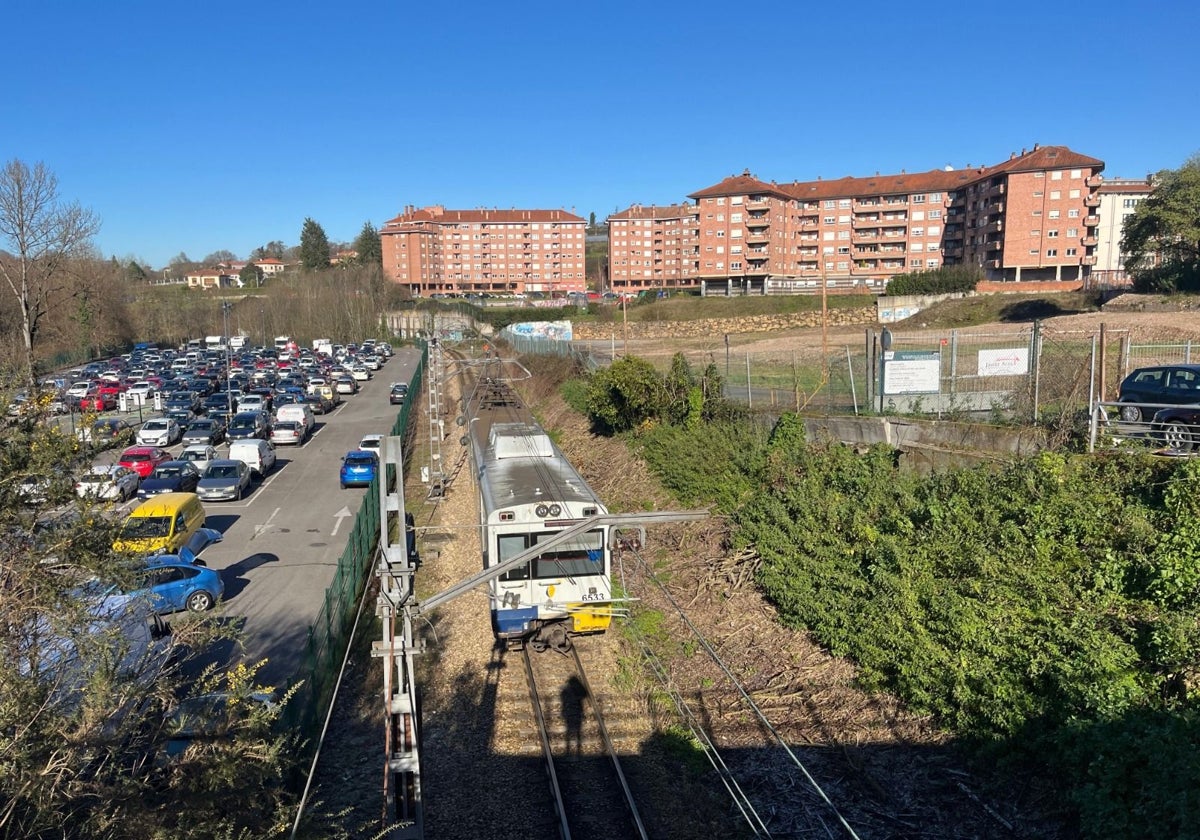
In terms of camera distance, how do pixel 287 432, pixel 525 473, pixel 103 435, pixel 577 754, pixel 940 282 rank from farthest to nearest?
pixel 940 282 → pixel 287 432 → pixel 525 473 → pixel 577 754 → pixel 103 435

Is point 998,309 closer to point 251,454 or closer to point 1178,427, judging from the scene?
point 1178,427

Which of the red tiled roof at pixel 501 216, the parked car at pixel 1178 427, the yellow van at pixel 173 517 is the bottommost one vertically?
the yellow van at pixel 173 517

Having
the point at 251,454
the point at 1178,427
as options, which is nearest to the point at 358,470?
the point at 251,454

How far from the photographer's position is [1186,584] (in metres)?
9.08

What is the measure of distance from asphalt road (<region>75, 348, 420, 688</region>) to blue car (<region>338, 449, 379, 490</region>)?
36cm

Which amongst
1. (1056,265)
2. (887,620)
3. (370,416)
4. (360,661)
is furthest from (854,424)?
(1056,265)

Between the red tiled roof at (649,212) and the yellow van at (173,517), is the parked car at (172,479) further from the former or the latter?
the red tiled roof at (649,212)

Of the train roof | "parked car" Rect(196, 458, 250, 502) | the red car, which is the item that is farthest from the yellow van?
the red car

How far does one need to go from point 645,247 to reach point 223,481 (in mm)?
101109

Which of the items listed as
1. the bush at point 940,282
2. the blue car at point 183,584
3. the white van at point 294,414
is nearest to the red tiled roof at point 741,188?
the bush at point 940,282

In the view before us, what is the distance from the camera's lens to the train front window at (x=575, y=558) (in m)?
13.6

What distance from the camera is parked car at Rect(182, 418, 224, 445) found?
→ 36.0 m

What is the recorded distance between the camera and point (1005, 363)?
59.3 feet

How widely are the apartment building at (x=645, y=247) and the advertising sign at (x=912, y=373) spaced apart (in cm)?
9974
